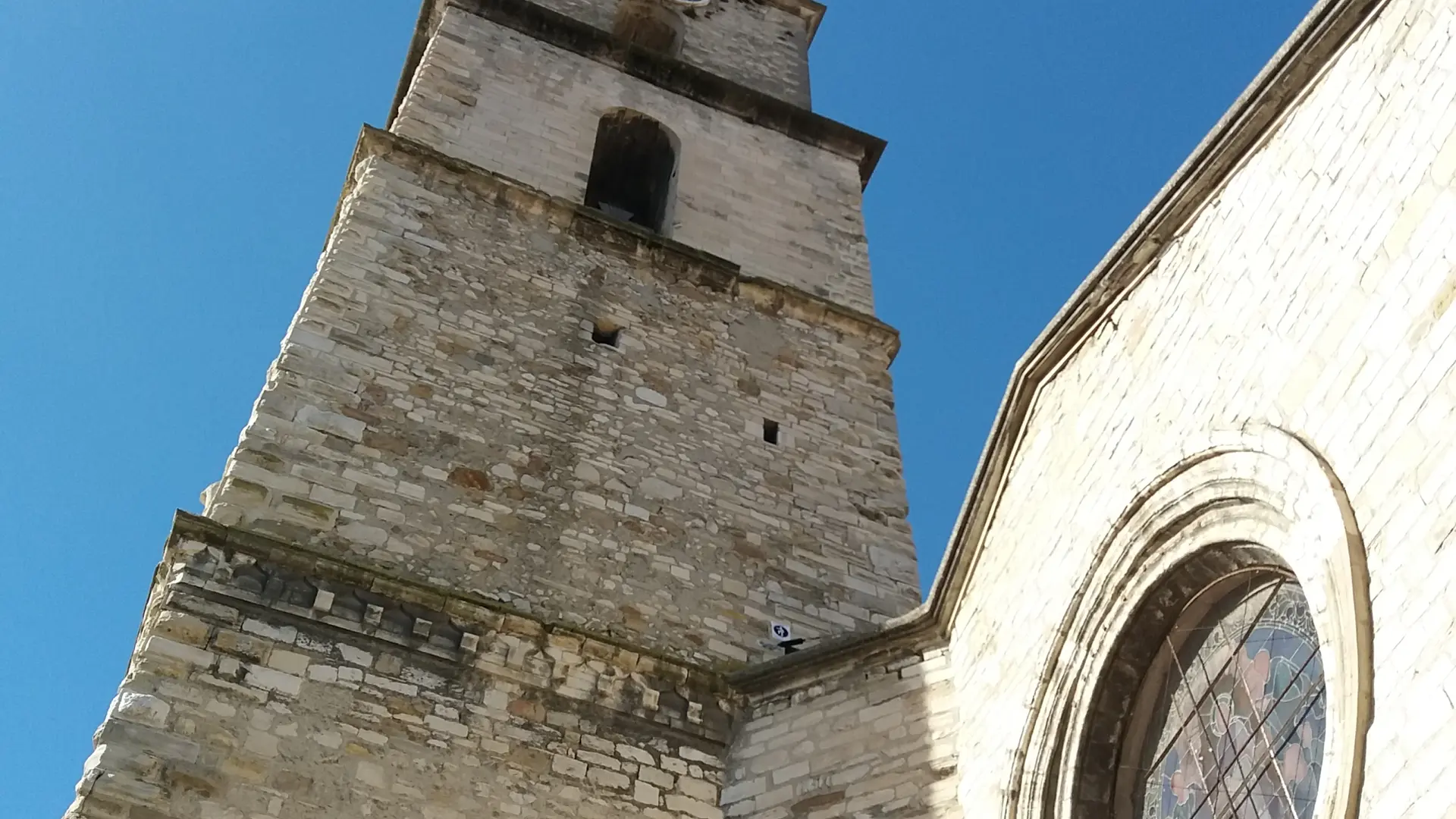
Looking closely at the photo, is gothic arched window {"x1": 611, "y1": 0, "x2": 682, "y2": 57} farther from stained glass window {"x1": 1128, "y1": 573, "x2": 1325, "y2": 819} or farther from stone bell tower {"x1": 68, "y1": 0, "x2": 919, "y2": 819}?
stained glass window {"x1": 1128, "y1": 573, "x2": 1325, "y2": 819}

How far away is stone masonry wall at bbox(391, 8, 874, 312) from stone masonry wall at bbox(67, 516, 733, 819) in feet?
14.1

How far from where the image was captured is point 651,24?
13930 millimetres

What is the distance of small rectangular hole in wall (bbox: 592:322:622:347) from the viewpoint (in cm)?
864

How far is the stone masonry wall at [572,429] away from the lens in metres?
6.86

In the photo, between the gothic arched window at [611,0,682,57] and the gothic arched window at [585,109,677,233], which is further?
the gothic arched window at [611,0,682,57]

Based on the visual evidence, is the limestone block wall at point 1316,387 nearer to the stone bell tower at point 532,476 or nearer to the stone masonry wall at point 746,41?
the stone bell tower at point 532,476

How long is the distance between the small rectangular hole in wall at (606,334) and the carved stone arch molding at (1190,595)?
4.12 metres

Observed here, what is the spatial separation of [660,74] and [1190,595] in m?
8.18

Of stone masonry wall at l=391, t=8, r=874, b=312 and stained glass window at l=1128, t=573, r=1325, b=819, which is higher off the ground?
stone masonry wall at l=391, t=8, r=874, b=312

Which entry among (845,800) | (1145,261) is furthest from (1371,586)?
(845,800)

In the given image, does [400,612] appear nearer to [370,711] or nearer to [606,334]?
[370,711]

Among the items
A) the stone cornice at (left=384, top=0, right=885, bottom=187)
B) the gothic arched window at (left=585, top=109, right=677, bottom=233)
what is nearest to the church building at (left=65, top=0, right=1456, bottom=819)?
the gothic arched window at (left=585, top=109, right=677, bottom=233)

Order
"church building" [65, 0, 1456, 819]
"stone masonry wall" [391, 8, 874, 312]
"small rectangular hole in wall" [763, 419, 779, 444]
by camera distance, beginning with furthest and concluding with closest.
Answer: "stone masonry wall" [391, 8, 874, 312]
"small rectangular hole in wall" [763, 419, 779, 444]
"church building" [65, 0, 1456, 819]

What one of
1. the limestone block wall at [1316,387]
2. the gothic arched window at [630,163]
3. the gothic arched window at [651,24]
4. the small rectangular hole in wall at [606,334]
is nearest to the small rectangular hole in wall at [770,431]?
the small rectangular hole in wall at [606,334]
